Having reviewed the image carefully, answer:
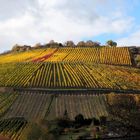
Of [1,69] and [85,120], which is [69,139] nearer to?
[85,120]

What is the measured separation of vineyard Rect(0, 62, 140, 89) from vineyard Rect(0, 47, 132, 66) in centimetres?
615

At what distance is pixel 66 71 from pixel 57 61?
10394mm

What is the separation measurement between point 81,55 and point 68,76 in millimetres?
23542

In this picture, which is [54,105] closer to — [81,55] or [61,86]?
[61,86]

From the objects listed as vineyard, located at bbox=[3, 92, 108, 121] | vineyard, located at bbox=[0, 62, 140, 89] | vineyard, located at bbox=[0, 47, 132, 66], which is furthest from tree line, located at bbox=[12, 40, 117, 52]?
vineyard, located at bbox=[3, 92, 108, 121]

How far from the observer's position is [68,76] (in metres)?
94.8

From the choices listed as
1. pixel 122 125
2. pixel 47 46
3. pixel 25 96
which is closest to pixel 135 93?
pixel 122 125

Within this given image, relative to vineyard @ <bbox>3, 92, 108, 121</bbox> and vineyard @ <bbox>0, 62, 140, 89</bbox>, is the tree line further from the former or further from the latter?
vineyard @ <bbox>3, 92, 108, 121</bbox>

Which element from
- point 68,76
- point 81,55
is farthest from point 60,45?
point 68,76

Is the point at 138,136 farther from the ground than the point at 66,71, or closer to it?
closer to it

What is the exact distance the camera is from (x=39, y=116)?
7475 cm

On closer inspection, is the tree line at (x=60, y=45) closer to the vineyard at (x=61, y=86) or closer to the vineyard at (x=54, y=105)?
the vineyard at (x=61, y=86)

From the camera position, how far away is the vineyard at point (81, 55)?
113 metres

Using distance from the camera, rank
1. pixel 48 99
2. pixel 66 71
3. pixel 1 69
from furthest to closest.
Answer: pixel 1 69 < pixel 66 71 < pixel 48 99
